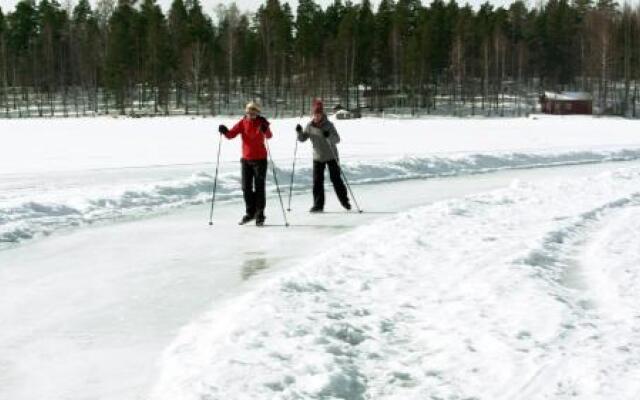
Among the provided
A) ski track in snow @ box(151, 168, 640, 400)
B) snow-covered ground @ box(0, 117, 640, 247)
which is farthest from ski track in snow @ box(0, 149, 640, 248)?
ski track in snow @ box(151, 168, 640, 400)

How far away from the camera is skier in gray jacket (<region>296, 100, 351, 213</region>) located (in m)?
12.2

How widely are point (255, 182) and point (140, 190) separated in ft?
12.0

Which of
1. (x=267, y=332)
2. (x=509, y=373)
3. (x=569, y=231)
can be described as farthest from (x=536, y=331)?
(x=569, y=231)

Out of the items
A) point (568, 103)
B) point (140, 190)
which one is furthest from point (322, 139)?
point (568, 103)

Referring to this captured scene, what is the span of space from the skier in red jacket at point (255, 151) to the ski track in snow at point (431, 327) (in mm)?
2244

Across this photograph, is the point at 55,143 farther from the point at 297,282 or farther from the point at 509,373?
the point at 509,373

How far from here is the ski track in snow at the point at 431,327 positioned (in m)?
4.40

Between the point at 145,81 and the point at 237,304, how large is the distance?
75.9 metres

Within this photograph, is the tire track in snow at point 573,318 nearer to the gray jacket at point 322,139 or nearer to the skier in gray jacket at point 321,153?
the skier in gray jacket at point 321,153

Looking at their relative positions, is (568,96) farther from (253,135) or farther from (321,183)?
(253,135)

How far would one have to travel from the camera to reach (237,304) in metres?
6.25

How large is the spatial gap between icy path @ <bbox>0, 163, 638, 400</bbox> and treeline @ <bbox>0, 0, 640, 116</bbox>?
206 feet

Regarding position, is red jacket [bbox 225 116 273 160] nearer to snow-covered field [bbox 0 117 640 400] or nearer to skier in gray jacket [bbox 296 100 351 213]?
snow-covered field [bbox 0 117 640 400]

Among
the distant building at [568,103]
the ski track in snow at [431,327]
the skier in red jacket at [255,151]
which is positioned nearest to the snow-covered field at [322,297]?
the ski track in snow at [431,327]
